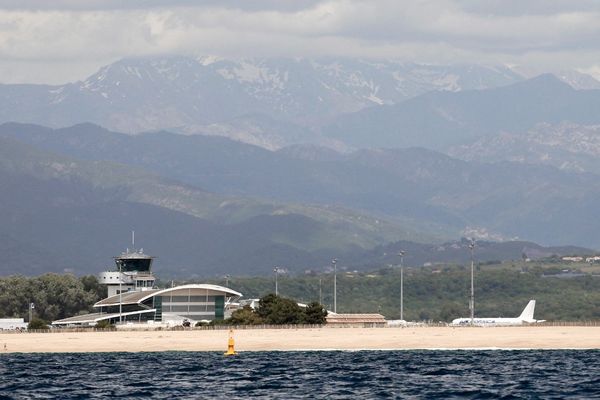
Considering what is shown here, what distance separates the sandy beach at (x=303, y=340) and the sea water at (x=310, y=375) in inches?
251

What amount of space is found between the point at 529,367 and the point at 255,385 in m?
29.0

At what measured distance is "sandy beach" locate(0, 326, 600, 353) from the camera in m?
163

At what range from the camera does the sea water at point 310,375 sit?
107500 millimetres

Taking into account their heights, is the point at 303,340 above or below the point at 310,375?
above

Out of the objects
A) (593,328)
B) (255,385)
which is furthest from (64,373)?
(593,328)

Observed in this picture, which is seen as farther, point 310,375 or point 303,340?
point 303,340

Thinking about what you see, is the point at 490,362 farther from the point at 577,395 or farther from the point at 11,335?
the point at 11,335

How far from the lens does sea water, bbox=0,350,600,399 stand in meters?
108

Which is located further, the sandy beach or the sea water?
the sandy beach

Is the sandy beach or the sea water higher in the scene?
the sandy beach

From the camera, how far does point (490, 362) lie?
136750 millimetres

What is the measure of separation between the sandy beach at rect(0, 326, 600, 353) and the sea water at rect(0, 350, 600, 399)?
20.9 feet

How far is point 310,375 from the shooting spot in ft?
402

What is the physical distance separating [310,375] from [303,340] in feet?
149
